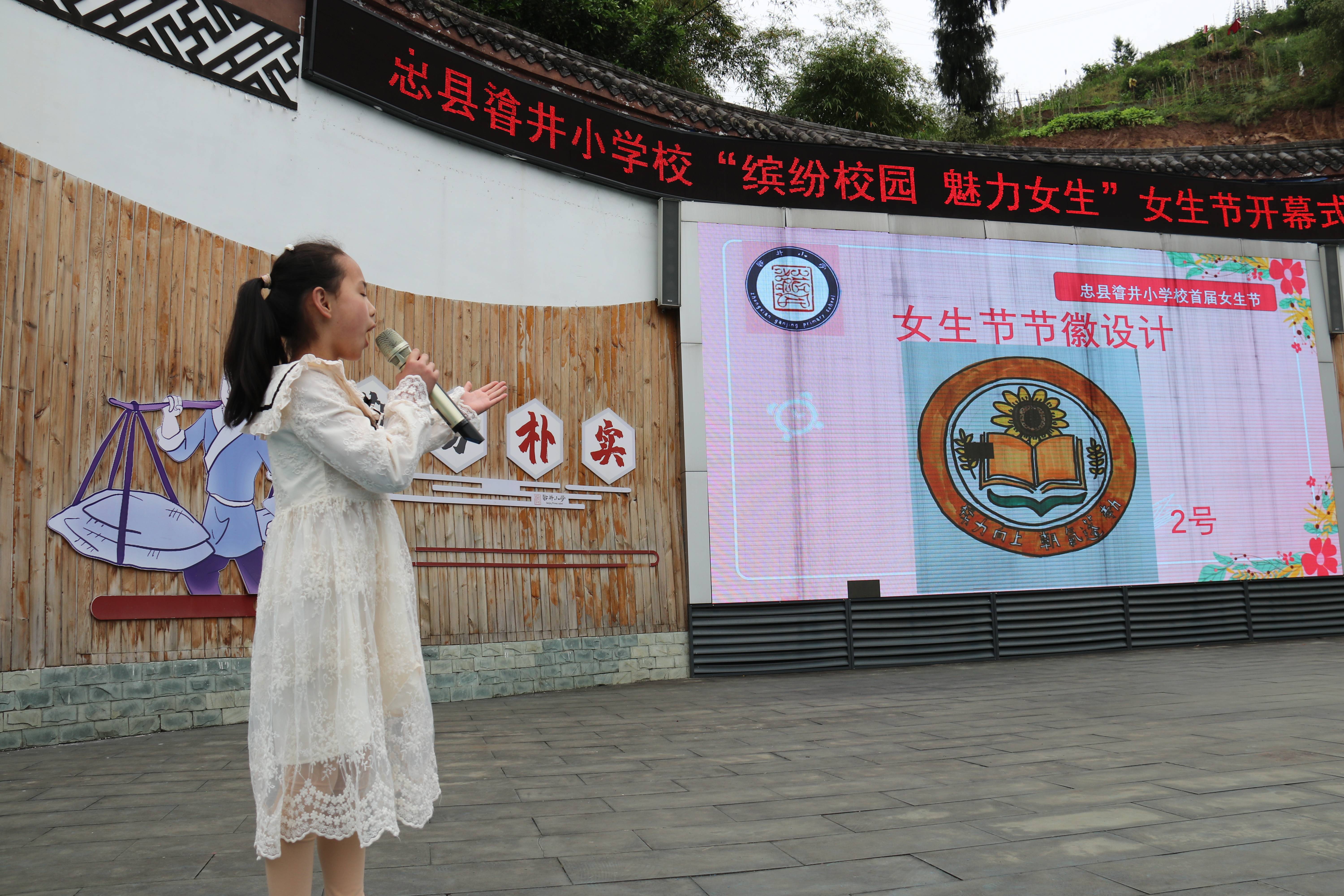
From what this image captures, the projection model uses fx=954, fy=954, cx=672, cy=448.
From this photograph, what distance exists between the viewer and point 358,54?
20.3 ft

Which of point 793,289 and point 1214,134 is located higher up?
point 1214,134

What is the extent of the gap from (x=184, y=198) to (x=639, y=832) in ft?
14.6

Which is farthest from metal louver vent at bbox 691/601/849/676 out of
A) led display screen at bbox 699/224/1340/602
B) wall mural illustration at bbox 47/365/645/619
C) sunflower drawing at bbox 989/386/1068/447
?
sunflower drawing at bbox 989/386/1068/447

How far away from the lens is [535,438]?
6.77 metres

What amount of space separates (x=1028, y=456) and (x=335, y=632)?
291 inches

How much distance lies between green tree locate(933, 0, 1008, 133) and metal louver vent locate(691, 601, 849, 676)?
2159 centimetres

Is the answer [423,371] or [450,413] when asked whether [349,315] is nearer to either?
[423,371]

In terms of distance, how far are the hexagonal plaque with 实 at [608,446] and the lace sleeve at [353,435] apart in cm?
511

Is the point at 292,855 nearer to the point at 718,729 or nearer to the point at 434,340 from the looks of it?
the point at 718,729

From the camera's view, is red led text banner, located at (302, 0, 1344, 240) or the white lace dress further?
red led text banner, located at (302, 0, 1344, 240)

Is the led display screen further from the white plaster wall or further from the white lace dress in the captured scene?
the white lace dress

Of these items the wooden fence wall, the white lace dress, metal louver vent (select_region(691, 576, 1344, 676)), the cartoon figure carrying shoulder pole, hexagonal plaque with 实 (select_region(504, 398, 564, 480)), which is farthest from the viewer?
metal louver vent (select_region(691, 576, 1344, 676))

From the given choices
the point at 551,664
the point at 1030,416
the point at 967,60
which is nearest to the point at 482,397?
the point at 551,664

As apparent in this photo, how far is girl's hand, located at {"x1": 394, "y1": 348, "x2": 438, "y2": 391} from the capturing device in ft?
6.31
